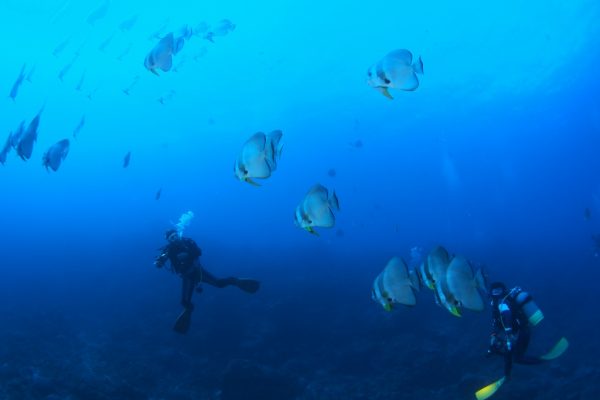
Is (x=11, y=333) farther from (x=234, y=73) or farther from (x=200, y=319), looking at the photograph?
(x=234, y=73)

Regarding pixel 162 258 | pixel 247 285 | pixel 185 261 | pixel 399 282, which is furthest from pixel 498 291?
pixel 162 258

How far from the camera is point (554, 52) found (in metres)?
38.1

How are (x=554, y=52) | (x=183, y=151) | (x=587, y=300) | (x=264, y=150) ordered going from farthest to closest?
(x=183, y=151) → (x=554, y=52) → (x=587, y=300) → (x=264, y=150)

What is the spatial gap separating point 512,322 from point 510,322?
0.09 meters

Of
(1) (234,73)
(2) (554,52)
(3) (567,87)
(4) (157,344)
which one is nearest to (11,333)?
(4) (157,344)

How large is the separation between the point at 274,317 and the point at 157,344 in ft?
16.2

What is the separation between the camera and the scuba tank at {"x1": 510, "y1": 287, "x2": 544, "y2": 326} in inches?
250

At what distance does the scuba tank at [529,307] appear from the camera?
20.8 ft

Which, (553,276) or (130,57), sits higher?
(130,57)

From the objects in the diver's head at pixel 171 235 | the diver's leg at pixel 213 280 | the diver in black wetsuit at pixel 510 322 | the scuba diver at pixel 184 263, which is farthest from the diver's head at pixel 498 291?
the diver's head at pixel 171 235

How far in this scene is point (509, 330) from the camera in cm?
658

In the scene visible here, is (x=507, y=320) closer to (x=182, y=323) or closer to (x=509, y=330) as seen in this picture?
(x=509, y=330)

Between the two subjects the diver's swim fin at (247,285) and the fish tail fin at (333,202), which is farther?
the diver's swim fin at (247,285)

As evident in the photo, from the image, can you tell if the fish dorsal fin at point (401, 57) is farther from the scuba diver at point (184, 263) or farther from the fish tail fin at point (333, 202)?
the scuba diver at point (184, 263)
